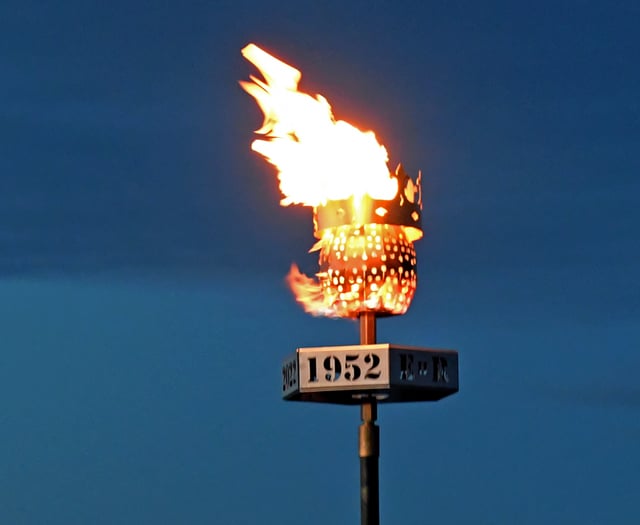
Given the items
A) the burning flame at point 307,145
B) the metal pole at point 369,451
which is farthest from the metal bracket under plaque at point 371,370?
the burning flame at point 307,145

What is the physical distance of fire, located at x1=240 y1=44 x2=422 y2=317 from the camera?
26.8 m

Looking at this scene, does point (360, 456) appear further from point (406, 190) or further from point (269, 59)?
point (269, 59)

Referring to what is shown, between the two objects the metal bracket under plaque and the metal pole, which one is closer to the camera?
the metal bracket under plaque

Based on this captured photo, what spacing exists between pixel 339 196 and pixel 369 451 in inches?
193

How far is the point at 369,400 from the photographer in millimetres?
27453

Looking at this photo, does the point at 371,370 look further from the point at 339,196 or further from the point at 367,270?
the point at 339,196

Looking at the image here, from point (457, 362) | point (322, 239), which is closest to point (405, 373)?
point (457, 362)

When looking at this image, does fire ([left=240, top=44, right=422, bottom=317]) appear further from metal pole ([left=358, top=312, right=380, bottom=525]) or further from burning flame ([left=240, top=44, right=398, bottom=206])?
metal pole ([left=358, top=312, right=380, bottom=525])

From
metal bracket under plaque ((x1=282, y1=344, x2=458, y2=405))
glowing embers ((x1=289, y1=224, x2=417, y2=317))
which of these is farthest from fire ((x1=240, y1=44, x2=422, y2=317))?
metal bracket under plaque ((x1=282, y1=344, x2=458, y2=405))

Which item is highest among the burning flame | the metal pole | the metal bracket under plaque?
the burning flame

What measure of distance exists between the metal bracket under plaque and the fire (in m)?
1.14

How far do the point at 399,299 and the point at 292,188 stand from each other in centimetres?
301

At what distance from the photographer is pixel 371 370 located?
26.2m

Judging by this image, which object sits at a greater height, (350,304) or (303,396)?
(350,304)
